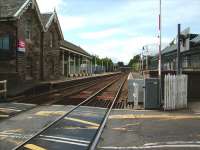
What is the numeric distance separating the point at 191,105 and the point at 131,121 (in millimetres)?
5298

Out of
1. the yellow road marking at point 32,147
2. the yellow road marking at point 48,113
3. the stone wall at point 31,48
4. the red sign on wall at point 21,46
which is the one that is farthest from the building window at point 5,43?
the yellow road marking at point 32,147

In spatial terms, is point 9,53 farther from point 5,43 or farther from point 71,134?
point 71,134

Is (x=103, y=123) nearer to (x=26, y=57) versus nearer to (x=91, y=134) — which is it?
(x=91, y=134)

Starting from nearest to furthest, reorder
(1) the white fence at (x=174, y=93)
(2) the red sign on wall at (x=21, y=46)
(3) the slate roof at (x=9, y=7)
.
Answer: (1) the white fence at (x=174, y=93) → (3) the slate roof at (x=9, y=7) → (2) the red sign on wall at (x=21, y=46)

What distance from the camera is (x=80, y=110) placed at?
18188mm

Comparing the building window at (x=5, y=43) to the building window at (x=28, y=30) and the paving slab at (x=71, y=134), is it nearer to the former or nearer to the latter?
the building window at (x=28, y=30)

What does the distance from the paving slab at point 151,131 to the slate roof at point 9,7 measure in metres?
19.0

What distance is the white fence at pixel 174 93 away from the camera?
17830 mm

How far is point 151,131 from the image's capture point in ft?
41.2

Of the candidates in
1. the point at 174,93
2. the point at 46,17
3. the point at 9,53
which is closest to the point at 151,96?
the point at 174,93

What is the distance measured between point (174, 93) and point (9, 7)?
2076 cm

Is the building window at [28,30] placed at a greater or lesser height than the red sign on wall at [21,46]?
greater

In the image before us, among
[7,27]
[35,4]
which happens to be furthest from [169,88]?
[35,4]

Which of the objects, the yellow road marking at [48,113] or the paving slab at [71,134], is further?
the yellow road marking at [48,113]
